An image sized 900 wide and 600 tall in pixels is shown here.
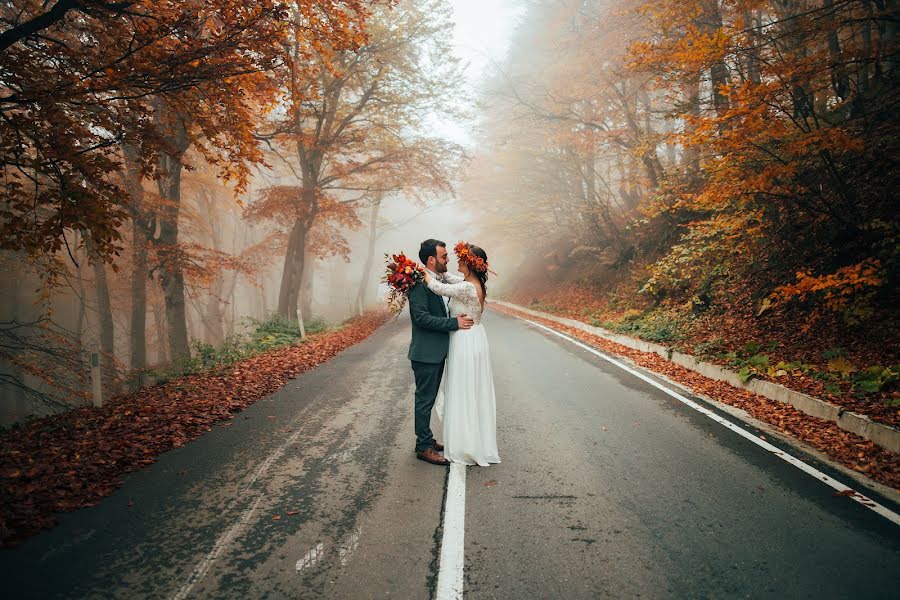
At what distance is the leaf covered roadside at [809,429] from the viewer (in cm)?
443

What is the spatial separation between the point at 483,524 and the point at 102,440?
466 cm

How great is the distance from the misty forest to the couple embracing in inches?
19.5

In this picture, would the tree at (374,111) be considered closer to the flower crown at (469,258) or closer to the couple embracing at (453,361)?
the flower crown at (469,258)

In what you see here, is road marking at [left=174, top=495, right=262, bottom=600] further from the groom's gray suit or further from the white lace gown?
the white lace gown

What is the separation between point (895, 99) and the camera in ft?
26.7

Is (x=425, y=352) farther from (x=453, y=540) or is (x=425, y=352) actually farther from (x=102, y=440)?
(x=102, y=440)

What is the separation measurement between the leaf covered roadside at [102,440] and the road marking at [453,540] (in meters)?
3.06

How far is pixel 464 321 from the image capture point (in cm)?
454

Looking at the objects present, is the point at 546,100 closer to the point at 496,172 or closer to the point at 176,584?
the point at 496,172

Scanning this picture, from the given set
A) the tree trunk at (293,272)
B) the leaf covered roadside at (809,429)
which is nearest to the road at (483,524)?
the leaf covered roadside at (809,429)

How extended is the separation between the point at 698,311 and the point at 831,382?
528cm

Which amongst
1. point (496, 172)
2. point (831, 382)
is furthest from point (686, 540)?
point (496, 172)

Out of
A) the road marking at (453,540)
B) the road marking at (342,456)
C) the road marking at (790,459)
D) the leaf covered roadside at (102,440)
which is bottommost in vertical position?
the road marking at (790,459)

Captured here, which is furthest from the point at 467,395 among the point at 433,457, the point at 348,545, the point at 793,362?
the point at 793,362
